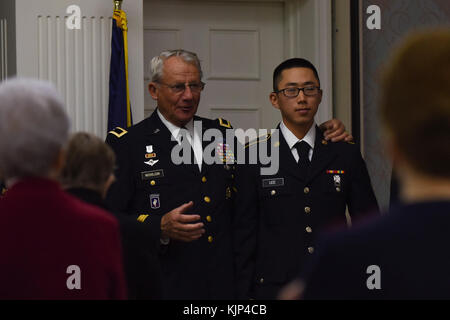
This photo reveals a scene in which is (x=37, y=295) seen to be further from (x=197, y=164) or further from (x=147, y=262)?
(x=197, y=164)

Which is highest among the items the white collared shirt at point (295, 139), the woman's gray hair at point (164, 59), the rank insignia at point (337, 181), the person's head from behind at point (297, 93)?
the woman's gray hair at point (164, 59)

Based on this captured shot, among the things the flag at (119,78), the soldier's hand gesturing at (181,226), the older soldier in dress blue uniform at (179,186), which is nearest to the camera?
Answer: the soldier's hand gesturing at (181,226)

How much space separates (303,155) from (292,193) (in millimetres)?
177

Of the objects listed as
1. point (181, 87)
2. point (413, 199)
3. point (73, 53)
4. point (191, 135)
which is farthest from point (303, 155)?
point (413, 199)

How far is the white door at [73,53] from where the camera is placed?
16.0ft

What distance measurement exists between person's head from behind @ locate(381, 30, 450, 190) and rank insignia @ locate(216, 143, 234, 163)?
2369mm

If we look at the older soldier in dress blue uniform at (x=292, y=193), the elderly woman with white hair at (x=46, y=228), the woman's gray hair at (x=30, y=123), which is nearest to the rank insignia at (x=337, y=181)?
the older soldier in dress blue uniform at (x=292, y=193)

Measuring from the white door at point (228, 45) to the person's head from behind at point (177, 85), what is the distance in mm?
1667

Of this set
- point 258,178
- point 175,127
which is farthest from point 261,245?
point 175,127

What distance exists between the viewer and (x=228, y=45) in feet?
18.1

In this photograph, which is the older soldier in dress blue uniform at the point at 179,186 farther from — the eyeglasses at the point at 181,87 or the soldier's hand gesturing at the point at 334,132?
the soldier's hand gesturing at the point at 334,132

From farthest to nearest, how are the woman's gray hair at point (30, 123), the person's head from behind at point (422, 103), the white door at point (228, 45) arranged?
the white door at point (228, 45)
the woman's gray hair at point (30, 123)
the person's head from behind at point (422, 103)

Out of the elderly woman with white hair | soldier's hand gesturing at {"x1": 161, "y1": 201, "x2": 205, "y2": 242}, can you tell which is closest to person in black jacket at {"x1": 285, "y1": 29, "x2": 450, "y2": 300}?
the elderly woman with white hair
